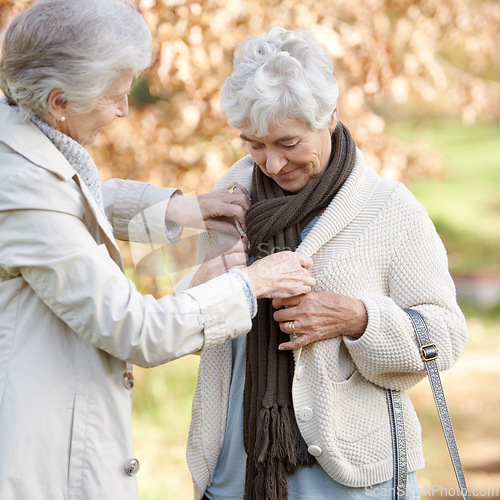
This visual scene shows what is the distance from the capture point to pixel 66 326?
1.54 m

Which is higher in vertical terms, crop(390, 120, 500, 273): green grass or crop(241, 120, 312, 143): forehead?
crop(241, 120, 312, 143): forehead

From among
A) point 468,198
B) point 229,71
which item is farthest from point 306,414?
point 468,198

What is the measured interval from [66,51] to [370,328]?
1.01 m

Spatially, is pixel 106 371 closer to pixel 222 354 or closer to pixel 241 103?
pixel 222 354

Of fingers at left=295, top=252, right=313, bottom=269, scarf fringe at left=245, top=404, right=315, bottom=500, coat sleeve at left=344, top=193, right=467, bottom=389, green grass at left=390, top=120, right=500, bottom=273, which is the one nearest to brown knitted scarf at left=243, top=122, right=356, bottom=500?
scarf fringe at left=245, top=404, right=315, bottom=500

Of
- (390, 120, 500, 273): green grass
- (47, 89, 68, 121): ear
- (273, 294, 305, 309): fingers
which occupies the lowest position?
(390, 120, 500, 273): green grass

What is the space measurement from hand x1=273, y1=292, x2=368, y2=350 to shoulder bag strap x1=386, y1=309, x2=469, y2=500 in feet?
0.48

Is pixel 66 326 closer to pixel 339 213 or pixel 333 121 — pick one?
pixel 339 213

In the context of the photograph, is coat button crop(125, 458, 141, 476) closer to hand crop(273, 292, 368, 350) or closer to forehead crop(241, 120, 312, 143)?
hand crop(273, 292, 368, 350)

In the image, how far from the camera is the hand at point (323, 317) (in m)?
1.79

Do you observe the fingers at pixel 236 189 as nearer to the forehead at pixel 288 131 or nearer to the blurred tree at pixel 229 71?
the forehead at pixel 288 131

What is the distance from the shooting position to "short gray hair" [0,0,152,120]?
1.43 metres

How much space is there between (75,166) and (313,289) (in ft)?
2.39

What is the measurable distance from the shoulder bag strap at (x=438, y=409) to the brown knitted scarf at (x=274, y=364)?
0.24 m
